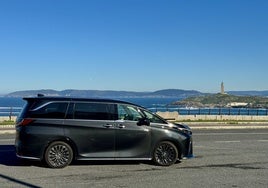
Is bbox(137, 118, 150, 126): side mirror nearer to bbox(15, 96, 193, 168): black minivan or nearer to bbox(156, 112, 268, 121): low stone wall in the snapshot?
bbox(15, 96, 193, 168): black minivan

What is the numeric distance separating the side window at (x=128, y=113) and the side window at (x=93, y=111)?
238 millimetres

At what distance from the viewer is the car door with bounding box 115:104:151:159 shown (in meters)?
11.5

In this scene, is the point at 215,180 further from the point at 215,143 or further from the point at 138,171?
the point at 215,143

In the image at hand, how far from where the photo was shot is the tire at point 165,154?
11.8m

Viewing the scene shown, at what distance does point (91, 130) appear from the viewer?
11336 mm

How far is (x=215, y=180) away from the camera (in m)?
9.72

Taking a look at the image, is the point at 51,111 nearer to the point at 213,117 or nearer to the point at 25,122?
the point at 25,122

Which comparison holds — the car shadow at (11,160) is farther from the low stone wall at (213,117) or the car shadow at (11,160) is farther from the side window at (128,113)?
the low stone wall at (213,117)

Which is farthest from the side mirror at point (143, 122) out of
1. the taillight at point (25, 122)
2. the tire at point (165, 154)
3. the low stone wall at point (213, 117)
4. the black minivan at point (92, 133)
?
the low stone wall at point (213, 117)

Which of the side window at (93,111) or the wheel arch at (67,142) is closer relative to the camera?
the wheel arch at (67,142)

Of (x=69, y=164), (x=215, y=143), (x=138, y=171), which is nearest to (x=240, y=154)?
(x=215, y=143)

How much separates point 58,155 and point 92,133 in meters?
0.97

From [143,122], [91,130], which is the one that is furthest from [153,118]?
[91,130]

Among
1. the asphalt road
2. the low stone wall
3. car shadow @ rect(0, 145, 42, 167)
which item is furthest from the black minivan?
the low stone wall
